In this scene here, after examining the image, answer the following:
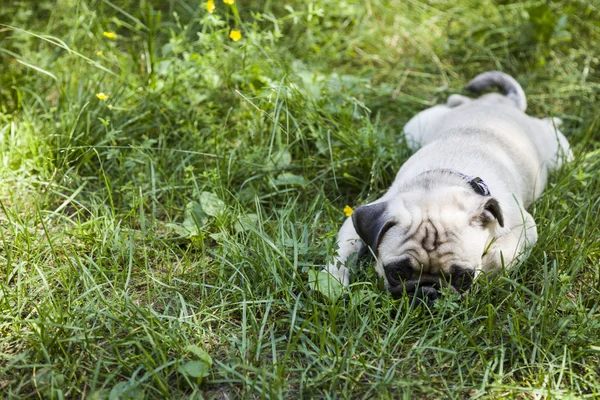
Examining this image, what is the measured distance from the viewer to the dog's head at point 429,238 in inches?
165

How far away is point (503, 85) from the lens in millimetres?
6719

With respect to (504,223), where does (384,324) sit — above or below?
below

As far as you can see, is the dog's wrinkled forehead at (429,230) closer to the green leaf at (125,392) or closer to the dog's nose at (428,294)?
the dog's nose at (428,294)

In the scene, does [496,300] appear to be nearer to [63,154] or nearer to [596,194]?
[596,194]

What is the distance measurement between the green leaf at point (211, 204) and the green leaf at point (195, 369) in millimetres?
1543

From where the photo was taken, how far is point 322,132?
18.7 feet

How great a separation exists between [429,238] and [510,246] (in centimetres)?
78

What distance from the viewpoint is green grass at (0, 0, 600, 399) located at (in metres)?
3.76

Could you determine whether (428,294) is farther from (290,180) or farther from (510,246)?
(290,180)

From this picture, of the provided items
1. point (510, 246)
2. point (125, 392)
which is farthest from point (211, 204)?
point (510, 246)

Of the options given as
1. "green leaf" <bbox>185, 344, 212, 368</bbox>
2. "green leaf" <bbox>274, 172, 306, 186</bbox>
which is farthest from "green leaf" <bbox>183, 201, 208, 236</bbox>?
"green leaf" <bbox>185, 344, 212, 368</bbox>

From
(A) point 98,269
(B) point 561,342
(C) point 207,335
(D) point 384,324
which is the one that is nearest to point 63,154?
(A) point 98,269

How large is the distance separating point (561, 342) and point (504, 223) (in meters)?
1.02

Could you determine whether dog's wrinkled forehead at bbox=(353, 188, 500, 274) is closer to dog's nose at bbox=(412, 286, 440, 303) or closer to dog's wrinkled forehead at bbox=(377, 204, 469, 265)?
dog's wrinkled forehead at bbox=(377, 204, 469, 265)
